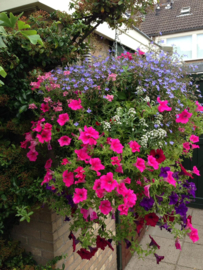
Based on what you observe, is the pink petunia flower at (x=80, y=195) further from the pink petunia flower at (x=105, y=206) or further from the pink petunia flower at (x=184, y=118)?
the pink petunia flower at (x=184, y=118)

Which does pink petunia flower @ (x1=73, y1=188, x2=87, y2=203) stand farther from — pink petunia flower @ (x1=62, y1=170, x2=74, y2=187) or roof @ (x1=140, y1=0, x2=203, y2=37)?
roof @ (x1=140, y1=0, x2=203, y2=37)

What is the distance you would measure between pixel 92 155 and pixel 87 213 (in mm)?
324

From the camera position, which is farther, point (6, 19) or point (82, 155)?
point (82, 155)

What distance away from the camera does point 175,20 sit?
16.4 m

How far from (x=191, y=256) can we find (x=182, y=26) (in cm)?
1577

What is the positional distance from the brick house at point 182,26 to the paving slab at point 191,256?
1353 cm

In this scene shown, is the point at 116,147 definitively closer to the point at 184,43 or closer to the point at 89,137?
the point at 89,137

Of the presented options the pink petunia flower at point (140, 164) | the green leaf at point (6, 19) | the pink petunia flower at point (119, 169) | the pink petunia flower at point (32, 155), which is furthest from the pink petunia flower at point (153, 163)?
the green leaf at point (6, 19)

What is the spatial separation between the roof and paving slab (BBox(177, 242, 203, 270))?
14.2 meters

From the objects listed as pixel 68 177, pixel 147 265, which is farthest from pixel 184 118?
pixel 147 265

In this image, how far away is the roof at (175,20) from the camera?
1565 cm

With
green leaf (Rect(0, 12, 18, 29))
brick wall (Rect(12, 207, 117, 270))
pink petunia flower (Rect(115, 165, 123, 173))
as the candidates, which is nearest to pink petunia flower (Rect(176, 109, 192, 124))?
pink petunia flower (Rect(115, 165, 123, 173))

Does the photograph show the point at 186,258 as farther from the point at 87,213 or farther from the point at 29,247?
the point at 87,213

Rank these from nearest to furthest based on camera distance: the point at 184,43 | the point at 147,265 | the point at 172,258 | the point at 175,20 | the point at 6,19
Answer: the point at 6,19 → the point at 147,265 → the point at 172,258 → the point at 184,43 → the point at 175,20
